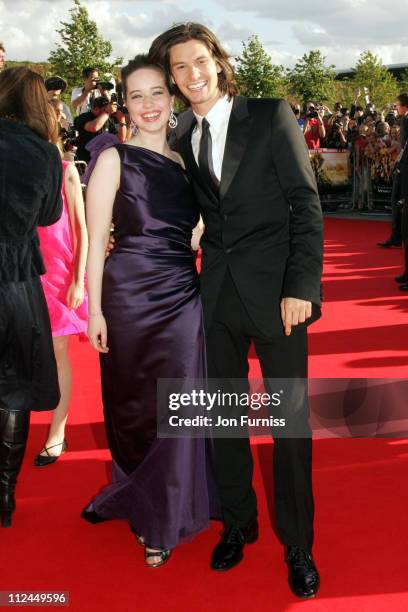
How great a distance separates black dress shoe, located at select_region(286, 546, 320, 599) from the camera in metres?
2.61

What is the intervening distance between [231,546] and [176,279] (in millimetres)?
1048

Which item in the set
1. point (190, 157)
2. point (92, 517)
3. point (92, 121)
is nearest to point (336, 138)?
point (92, 121)

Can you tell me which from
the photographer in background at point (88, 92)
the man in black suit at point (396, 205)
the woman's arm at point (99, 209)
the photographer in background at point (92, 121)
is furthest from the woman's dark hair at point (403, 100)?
the woman's arm at point (99, 209)

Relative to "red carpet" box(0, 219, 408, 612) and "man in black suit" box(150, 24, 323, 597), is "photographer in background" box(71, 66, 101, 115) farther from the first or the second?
"man in black suit" box(150, 24, 323, 597)

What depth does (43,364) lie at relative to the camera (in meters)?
3.25

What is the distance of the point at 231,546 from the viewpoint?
9.38 ft

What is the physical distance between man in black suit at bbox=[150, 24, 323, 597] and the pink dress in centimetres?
126

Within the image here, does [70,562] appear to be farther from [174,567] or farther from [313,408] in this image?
[313,408]

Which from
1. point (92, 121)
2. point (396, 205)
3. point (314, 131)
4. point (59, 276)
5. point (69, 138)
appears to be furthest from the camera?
point (314, 131)

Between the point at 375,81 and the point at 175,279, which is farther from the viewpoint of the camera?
the point at 375,81

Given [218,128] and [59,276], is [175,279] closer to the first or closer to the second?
[218,128]

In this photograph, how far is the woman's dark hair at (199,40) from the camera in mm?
2643

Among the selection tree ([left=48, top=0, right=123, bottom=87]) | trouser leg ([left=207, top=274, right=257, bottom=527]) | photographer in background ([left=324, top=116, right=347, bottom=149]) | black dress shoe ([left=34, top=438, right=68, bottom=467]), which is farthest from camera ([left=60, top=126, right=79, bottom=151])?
tree ([left=48, top=0, right=123, bottom=87])

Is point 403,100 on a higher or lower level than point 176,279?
higher
